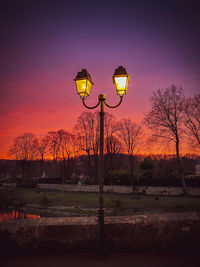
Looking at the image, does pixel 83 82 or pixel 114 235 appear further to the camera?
pixel 83 82

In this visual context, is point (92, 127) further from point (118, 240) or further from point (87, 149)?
point (118, 240)

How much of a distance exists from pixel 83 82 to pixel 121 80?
85cm

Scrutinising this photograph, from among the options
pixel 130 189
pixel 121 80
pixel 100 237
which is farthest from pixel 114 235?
pixel 130 189

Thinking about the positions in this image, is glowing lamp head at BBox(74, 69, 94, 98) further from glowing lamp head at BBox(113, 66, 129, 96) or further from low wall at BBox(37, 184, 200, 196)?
low wall at BBox(37, 184, 200, 196)

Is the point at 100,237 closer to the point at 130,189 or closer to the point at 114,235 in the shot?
the point at 114,235

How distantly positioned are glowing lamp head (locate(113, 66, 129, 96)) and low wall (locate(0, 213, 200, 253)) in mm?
2788

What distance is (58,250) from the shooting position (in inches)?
153

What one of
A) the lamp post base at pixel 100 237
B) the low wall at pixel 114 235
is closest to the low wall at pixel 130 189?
the low wall at pixel 114 235

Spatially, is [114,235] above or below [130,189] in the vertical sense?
above

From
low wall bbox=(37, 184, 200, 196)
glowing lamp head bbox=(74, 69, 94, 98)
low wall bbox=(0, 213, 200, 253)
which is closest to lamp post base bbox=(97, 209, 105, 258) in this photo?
low wall bbox=(0, 213, 200, 253)

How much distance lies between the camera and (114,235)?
398 centimetres

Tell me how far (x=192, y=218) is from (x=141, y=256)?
132 cm

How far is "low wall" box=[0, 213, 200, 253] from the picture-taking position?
12.8 feet

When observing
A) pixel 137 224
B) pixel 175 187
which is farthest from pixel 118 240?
pixel 175 187
